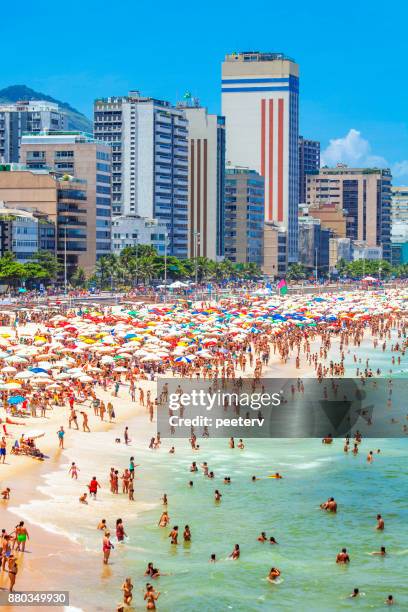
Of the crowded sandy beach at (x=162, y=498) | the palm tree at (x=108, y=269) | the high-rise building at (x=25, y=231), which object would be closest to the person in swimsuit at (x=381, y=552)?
the crowded sandy beach at (x=162, y=498)

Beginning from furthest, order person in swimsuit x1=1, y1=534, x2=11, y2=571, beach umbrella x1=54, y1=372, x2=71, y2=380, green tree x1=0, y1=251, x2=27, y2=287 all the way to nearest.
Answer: green tree x1=0, y1=251, x2=27, y2=287 → beach umbrella x1=54, y1=372, x2=71, y2=380 → person in swimsuit x1=1, y1=534, x2=11, y2=571

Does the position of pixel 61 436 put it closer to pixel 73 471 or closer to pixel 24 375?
pixel 73 471

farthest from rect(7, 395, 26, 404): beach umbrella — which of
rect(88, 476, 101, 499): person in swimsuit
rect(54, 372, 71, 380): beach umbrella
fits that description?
rect(88, 476, 101, 499): person in swimsuit

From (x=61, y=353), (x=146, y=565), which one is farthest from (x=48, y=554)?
(x=61, y=353)

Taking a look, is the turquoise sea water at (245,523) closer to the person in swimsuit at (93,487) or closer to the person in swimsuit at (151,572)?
the person in swimsuit at (151,572)

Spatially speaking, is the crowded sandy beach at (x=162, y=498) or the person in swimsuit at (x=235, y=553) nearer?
the crowded sandy beach at (x=162, y=498)

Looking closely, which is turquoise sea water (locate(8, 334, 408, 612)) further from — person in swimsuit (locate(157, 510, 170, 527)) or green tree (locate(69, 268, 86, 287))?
green tree (locate(69, 268, 86, 287))

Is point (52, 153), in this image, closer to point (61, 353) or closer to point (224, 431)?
point (61, 353)
